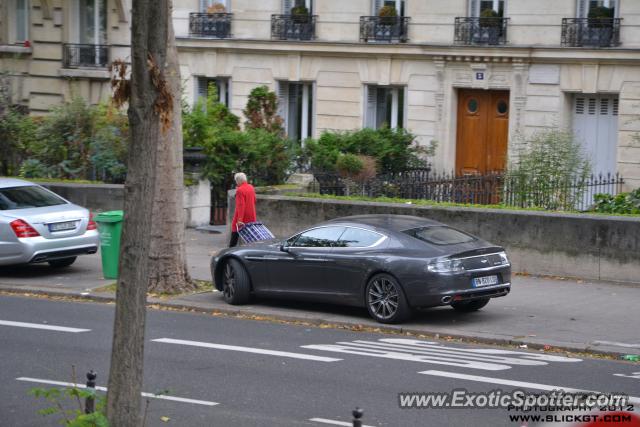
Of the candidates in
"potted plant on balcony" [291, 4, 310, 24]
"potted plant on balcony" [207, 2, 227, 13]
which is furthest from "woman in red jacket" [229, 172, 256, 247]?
"potted plant on balcony" [207, 2, 227, 13]

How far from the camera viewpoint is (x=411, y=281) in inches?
538

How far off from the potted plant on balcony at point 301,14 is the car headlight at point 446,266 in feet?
55.4

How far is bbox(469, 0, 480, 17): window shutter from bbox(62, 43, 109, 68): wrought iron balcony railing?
11.3 metres

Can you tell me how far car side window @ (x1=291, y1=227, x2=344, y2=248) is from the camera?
14648 mm

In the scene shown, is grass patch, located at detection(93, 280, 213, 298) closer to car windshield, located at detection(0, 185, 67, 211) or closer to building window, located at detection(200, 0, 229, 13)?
car windshield, located at detection(0, 185, 67, 211)

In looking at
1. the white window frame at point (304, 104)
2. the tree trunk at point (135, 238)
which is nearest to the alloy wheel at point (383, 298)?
the tree trunk at point (135, 238)

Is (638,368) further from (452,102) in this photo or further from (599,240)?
(452,102)

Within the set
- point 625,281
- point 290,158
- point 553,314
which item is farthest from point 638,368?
point 290,158

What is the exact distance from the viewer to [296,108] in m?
30.6

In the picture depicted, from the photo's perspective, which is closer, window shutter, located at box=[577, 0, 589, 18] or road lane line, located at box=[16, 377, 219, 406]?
road lane line, located at box=[16, 377, 219, 406]

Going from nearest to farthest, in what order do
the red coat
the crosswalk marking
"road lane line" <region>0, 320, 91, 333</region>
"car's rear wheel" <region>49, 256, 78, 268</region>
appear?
the crosswalk marking, "road lane line" <region>0, 320, 91, 333</region>, the red coat, "car's rear wheel" <region>49, 256, 78, 268</region>

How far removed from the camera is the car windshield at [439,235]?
46.2 ft

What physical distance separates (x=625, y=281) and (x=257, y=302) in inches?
233

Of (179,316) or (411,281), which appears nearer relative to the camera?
(411,281)
